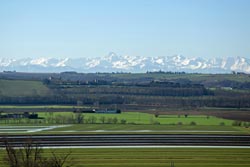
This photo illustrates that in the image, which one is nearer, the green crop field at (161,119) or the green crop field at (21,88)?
the green crop field at (161,119)

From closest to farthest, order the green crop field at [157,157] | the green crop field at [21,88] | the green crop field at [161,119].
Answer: the green crop field at [157,157] < the green crop field at [161,119] < the green crop field at [21,88]

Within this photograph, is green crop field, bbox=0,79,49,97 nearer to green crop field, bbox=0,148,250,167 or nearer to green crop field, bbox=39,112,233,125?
green crop field, bbox=39,112,233,125

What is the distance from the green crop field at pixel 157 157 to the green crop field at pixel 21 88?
6650 centimetres

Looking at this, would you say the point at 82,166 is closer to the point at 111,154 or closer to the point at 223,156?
the point at 111,154

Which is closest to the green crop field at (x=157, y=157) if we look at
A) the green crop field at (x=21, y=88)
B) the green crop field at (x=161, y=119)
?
the green crop field at (x=161, y=119)

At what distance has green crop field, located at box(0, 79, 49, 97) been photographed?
112 m

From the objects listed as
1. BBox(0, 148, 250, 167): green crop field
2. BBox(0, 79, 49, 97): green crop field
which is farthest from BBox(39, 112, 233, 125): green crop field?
BBox(0, 79, 49, 97): green crop field

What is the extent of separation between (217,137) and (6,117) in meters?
37.2

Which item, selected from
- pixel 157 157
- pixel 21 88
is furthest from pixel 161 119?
pixel 21 88

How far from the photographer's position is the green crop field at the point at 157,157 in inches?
1607

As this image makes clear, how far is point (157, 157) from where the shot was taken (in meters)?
43.2

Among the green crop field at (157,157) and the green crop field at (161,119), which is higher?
the green crop field at (161,119)

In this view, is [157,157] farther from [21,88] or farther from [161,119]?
[21,88]

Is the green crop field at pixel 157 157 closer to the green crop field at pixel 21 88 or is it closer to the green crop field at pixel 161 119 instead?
the green crop field at pixel 161 119
